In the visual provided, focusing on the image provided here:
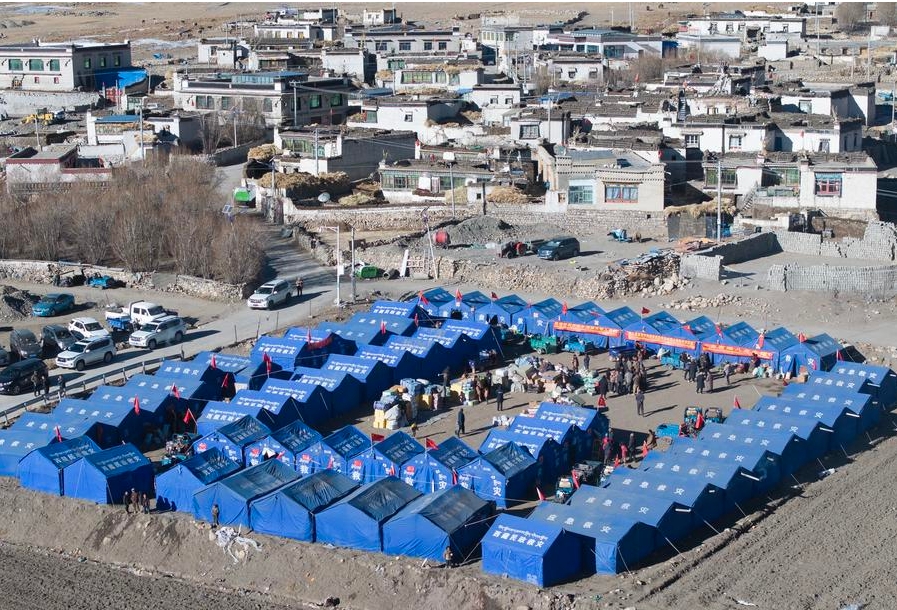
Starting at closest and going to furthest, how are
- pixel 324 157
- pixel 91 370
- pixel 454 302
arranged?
pixel 91 370
pixel 454 302
pixel 324 157

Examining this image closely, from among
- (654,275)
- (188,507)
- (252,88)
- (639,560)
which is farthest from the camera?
(252,88)

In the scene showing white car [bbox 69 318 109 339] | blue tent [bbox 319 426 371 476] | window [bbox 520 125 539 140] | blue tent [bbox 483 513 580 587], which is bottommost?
blue tent [bbox 483 513 580 587]

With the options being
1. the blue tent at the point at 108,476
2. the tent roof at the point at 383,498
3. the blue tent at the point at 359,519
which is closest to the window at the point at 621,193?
the tent roof at the point at 383,498

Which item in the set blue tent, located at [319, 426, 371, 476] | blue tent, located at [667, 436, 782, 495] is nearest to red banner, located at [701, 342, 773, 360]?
blue tent, located at [667, 436, 782, 495]

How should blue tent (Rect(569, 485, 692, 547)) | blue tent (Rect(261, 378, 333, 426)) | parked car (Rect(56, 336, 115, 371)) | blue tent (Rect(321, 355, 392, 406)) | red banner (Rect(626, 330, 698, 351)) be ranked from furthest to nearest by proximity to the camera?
parked car (Rect(56, 336, 115, 371)) < red banner (Rect(626, 330, 698, 351)) < blue tent (Rect(321, 355, 392, 406)) < blue tent (Rect(261, 378, 333, 426)) < blue tent (Rect(569, 485, 692, 547))

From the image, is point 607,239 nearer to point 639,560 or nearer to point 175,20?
point 639,560

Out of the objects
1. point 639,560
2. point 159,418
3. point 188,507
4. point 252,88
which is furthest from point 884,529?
point 252,88

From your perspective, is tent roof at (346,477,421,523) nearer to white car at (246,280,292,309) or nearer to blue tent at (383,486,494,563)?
blue tent at (383,486,494,563)
